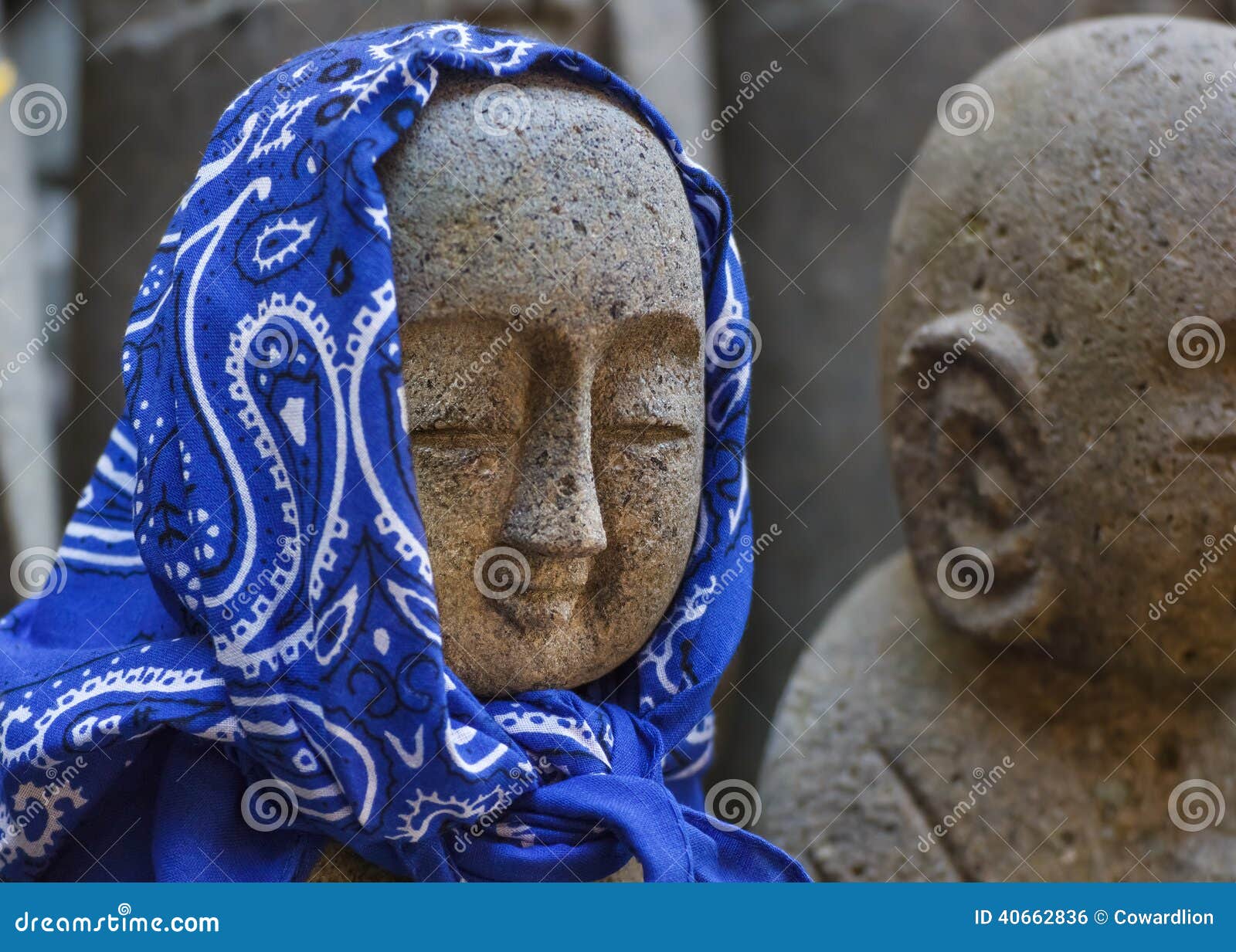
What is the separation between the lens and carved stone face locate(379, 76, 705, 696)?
122cm

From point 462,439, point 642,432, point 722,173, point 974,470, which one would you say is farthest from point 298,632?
point 722,173

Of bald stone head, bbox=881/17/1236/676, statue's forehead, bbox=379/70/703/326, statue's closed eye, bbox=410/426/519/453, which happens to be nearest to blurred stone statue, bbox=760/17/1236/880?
bald stone head, bbox=881/17/1236/676

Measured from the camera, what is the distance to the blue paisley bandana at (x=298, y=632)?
116cm

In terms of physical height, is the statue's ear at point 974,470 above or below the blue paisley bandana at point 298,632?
above

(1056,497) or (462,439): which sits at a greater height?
(1056,497)

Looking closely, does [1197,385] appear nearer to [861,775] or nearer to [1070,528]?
[1070,528]

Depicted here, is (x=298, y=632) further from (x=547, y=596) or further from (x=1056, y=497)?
(x=1056, y=497)

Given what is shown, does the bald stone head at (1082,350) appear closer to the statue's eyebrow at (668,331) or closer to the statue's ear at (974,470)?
the statue's ear at (974,470)

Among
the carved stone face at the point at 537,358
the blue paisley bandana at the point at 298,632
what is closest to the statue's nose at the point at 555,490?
the carved stone face at the point at 537,358

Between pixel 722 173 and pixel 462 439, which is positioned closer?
pixel 462 439

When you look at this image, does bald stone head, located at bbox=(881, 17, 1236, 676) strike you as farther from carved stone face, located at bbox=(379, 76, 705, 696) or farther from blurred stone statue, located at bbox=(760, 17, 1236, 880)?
carved stone face, located at bbox=(379, 76, 705, 696)

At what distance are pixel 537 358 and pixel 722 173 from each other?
7.34 feet

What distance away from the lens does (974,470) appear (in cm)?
186

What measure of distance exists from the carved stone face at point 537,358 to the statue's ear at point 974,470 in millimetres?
626
